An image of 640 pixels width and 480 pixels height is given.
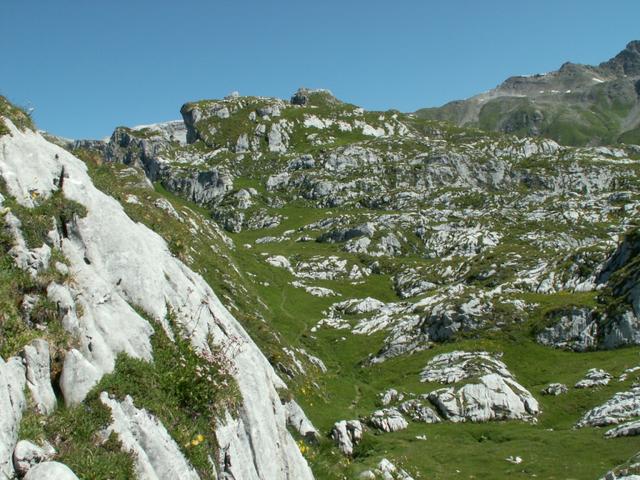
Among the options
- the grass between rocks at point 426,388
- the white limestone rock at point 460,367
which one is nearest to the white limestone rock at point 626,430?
the grass between rocks at point 426,388

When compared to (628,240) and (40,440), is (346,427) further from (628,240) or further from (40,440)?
(628,240)

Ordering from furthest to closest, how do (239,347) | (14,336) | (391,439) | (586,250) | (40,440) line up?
1. (586,250)
2. (391,439)
3. (239,347)
4. (14,336)
5. (40,440)

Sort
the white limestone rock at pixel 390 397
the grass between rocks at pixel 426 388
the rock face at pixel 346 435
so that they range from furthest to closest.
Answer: the white limestone rock at pixel 390 397, the grass between rocks at pixel 426 388, the rock face at pixel 346 435

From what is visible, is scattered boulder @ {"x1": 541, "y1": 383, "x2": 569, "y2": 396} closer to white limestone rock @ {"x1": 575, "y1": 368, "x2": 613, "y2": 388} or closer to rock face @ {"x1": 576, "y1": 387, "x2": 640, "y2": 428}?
white limestone rock @ {"x1": 575, "y1": 368, "x2": 613, "y2": 388}

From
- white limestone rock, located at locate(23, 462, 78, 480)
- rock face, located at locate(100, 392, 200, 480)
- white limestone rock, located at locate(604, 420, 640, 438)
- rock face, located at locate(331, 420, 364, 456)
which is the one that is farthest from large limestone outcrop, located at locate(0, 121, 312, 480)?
white limestone rock, located at locate(604, 420, 640, 438)

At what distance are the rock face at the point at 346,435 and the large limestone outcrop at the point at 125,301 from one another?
2033cm

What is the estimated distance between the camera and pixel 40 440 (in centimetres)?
1245

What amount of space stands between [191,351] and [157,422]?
154 inches

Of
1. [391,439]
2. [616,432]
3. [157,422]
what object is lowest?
[616,432]

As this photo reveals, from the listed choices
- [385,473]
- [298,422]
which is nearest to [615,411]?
[385,473]

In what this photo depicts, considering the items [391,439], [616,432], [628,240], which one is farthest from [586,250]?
[391,439]

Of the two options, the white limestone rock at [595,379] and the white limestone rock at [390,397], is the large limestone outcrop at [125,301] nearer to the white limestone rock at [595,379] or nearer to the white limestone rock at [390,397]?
the white limestone rock at [390,397]

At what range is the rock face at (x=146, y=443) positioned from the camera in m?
14.2

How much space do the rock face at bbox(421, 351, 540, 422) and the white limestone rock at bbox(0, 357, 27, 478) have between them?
64097 millimetres
